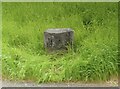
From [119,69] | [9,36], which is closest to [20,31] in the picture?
[9,36]

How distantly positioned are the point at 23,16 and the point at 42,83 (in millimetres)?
2101

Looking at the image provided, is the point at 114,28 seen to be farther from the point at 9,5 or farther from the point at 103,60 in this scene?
the point at 9,5

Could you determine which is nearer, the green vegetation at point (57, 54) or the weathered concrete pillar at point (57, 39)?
the green vegetation at point (57, 54)

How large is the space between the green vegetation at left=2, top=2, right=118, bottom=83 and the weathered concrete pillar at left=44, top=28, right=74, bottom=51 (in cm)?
12

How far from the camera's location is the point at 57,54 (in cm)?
488

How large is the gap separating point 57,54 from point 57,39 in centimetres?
23

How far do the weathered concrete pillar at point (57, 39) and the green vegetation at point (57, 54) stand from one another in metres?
0.12

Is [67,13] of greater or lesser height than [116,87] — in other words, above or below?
above

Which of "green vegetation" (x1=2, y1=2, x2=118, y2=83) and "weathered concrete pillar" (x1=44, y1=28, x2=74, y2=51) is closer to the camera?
"green vegetation" (x1=2, y1=2, x2=118, y2=83)

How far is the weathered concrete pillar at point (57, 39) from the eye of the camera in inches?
191

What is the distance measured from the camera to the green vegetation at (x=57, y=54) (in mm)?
4340

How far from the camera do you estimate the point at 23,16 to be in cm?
606

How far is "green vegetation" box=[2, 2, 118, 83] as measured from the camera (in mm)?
4340

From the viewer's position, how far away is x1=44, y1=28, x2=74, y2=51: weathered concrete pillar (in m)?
4.86
